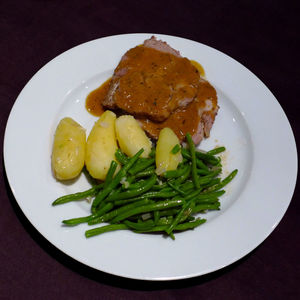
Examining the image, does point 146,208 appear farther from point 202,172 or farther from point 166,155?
point 202,172

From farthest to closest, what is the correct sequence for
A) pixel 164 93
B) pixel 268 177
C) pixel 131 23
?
pixel 131 23
pixel 164 93
pixel 268 177

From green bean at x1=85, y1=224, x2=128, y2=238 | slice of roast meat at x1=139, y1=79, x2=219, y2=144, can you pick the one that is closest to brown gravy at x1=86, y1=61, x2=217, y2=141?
slice of roast meat at x1=139, y1=79, x2=219, y2=144

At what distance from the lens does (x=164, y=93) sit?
11.0ft

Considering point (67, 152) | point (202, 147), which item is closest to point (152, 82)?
point (202, 147)

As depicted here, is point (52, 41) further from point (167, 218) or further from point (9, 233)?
point (167, 218)

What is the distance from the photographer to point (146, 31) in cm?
445

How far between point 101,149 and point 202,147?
3.46 feet

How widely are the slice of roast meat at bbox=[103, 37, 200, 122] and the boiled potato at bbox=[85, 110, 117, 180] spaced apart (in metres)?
0.32

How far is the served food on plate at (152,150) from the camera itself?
110 inches

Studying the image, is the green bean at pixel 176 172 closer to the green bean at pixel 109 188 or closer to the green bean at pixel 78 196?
the green bean at pixel 109 188

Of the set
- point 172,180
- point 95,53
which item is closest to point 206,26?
point 95,53

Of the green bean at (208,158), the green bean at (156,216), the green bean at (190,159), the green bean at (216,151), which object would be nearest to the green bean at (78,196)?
the green bean at (156,216)

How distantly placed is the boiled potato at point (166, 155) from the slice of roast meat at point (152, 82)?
293 mm

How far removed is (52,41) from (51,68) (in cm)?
89
